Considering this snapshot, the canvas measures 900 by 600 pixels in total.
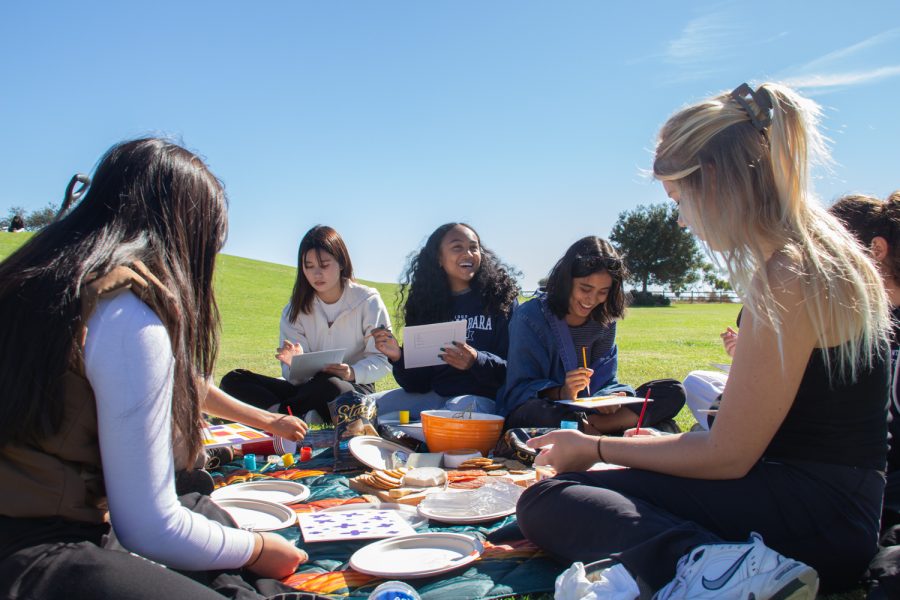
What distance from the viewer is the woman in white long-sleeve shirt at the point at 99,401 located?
1.53 meters

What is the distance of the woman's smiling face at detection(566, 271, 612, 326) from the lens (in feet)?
14.5

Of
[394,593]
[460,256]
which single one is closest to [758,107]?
[394,593]

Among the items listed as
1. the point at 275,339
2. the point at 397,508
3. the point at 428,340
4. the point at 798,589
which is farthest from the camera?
the point at 275,339

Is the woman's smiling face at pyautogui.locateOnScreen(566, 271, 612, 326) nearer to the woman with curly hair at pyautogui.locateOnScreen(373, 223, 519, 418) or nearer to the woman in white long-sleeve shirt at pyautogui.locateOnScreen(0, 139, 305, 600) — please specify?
the woman with curly hair at pyautogui.locateOnScreen(373, 223, 519, 418)

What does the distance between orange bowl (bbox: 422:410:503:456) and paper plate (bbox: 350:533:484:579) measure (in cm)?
139

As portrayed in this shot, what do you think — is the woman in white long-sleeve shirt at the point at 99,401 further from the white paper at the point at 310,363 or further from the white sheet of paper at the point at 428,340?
the white paper at the point at 310,363

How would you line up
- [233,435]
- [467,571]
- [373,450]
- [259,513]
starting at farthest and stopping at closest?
[233,435] → [373,450] → [259,513] → [467,571]

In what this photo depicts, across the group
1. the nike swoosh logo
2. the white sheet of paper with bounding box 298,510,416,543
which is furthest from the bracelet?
the nike swoosh logo

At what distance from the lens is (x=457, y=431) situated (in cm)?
389

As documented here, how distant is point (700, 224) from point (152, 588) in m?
1.75

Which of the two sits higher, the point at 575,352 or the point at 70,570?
the point at 575,352

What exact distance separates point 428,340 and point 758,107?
3.06 metres

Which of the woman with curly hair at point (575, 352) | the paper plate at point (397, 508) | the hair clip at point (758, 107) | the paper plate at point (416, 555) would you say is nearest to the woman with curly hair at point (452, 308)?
the woman with curly hair at point (575, 352)

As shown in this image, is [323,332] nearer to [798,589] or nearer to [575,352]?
[575,352]
